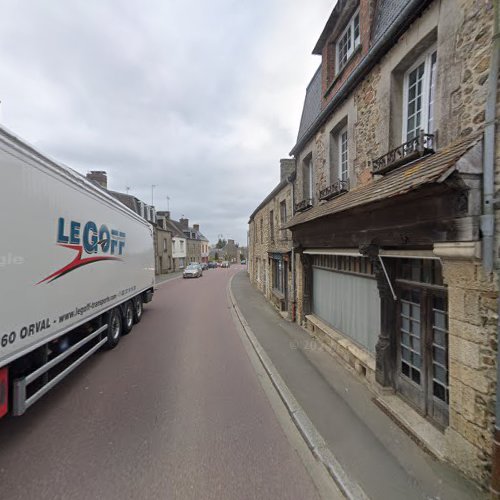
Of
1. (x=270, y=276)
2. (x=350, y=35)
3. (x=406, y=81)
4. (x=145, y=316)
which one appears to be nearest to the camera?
(x=406, y=81)

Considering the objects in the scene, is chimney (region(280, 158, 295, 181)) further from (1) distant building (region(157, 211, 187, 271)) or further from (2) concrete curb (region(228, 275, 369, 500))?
(1) distant building (region(157, 211, 187, 271))

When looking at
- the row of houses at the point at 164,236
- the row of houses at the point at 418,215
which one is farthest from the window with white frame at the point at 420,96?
the row of houses at the point at 164,236

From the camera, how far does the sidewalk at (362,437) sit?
2.68 meters

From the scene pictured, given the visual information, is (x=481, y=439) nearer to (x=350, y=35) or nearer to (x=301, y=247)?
(x=301, y=247)

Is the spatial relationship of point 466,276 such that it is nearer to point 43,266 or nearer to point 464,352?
point 464,352

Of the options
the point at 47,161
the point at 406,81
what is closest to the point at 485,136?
the point at 406,81

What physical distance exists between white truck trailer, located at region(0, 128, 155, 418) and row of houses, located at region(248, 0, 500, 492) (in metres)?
4.52

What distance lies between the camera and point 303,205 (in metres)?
8.06

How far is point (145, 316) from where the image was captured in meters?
10.8

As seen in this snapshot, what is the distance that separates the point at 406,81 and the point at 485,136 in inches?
93.5

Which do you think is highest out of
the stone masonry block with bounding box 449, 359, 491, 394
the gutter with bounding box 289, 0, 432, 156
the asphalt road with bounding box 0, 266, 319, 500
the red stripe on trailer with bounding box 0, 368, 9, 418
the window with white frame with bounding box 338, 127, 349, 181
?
the gutter with bounding box 289, 0, 432, 156

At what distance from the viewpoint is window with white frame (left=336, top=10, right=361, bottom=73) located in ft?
19.1

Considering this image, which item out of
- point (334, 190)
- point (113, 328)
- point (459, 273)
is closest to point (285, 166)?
point (334, 190)

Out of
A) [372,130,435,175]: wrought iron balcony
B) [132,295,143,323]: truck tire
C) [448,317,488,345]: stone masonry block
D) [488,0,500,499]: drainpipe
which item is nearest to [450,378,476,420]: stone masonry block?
[488,0,500,499]: drainpipe
